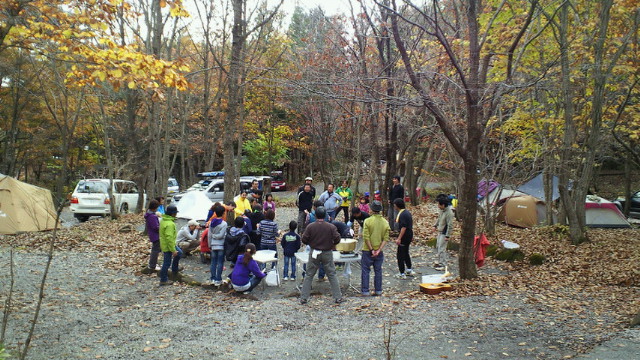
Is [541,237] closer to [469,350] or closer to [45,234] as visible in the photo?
[469,350]

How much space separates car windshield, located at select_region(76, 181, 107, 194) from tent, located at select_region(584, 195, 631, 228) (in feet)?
60.4

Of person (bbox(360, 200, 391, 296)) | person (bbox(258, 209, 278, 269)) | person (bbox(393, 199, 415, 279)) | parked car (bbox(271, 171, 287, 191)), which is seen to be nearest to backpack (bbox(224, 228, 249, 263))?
person (bbox(258, 209, 278, 269))

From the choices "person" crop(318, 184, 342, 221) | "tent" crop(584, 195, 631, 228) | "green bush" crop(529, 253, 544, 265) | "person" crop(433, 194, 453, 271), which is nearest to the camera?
"person" crop(433, 194, 453, 271)

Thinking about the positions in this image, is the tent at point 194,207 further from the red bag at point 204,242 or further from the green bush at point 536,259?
Result: the green bush at point 536,259

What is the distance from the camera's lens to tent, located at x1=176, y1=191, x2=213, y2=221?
42.0 ft

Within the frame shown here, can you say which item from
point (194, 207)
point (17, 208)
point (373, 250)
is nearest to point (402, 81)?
point (373, 250)

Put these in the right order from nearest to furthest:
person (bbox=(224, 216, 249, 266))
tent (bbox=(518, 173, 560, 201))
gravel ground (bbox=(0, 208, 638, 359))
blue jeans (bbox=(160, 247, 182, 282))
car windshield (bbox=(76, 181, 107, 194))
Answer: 1. gravel ground (bbox=(0, 208, 638, 359))
2. person (bbox=(224, 216, 249, 266))
3. blue jeans (bbox=(160, 247, 182, 282))
4. car windshield (bbox=(76, 181, 107, 194))
5. tent (bbox=(518, 173, 560, 201))

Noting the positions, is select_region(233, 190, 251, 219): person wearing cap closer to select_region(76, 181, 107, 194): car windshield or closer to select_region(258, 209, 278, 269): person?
select_region(258, 209, 278, 269): person

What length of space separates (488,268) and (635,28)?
21.4 ft

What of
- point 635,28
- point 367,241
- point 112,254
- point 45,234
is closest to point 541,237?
point 635,28

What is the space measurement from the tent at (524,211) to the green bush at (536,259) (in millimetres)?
5682

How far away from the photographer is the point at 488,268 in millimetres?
10445

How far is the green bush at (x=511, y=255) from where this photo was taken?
1087 centimetres

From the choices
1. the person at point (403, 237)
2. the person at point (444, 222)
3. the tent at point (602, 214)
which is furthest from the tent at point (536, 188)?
the person at point (403, 237)
